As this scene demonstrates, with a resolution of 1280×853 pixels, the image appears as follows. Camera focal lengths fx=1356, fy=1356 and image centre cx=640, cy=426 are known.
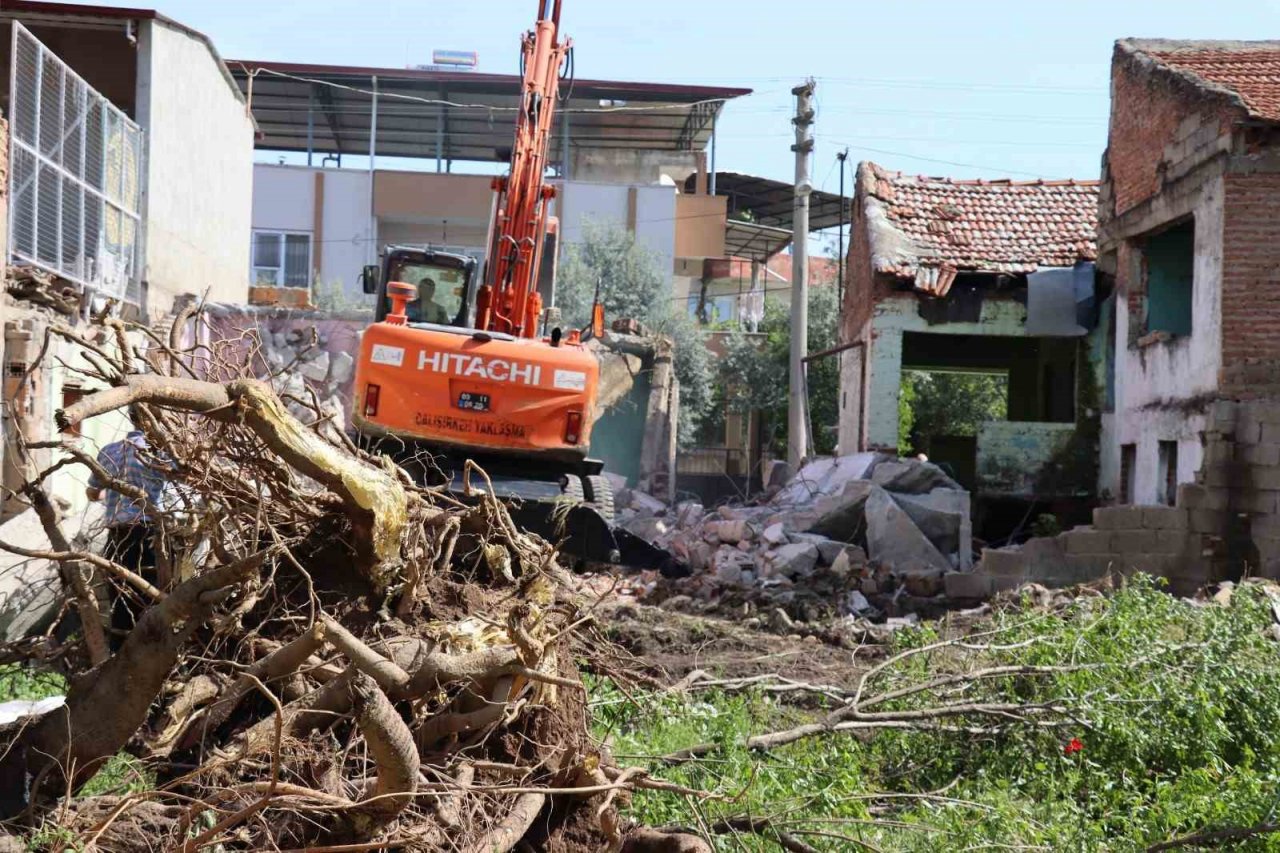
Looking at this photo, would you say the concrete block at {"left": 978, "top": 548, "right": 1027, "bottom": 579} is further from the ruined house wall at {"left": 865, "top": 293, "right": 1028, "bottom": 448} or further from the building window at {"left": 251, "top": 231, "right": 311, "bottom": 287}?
the building window at {"left": 251, "top": 231, "right": 311, "bottom": 287}

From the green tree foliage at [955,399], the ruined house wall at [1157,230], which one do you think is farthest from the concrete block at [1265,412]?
the green tree foliage at [955,399]

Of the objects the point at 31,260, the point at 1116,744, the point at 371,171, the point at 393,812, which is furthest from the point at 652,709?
the point at 371,171

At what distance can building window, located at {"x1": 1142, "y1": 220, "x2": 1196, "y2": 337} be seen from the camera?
53.3 feet

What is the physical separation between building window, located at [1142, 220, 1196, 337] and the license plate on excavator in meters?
9.21

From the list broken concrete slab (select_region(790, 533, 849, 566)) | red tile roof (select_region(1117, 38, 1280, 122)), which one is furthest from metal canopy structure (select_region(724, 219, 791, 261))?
broken concrete slab (select_region(790, 533, 849, 566))

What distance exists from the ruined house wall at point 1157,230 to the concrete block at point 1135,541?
0.98 m

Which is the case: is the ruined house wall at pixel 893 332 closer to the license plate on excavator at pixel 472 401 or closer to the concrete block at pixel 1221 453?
the concrete block at pixel 1221 453

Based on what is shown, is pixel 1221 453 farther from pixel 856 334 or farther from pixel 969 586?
pixel 856 334

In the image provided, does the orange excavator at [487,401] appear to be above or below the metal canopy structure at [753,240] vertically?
below

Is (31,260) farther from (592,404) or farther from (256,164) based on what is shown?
(256,164)

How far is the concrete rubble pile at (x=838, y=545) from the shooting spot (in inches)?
530

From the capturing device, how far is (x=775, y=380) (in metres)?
31.8

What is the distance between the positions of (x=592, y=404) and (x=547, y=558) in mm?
4732

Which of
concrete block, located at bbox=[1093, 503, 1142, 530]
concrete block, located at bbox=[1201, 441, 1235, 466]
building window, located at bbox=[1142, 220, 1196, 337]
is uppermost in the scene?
building window, located at bbox=[1142, 220, 1196, 337]
